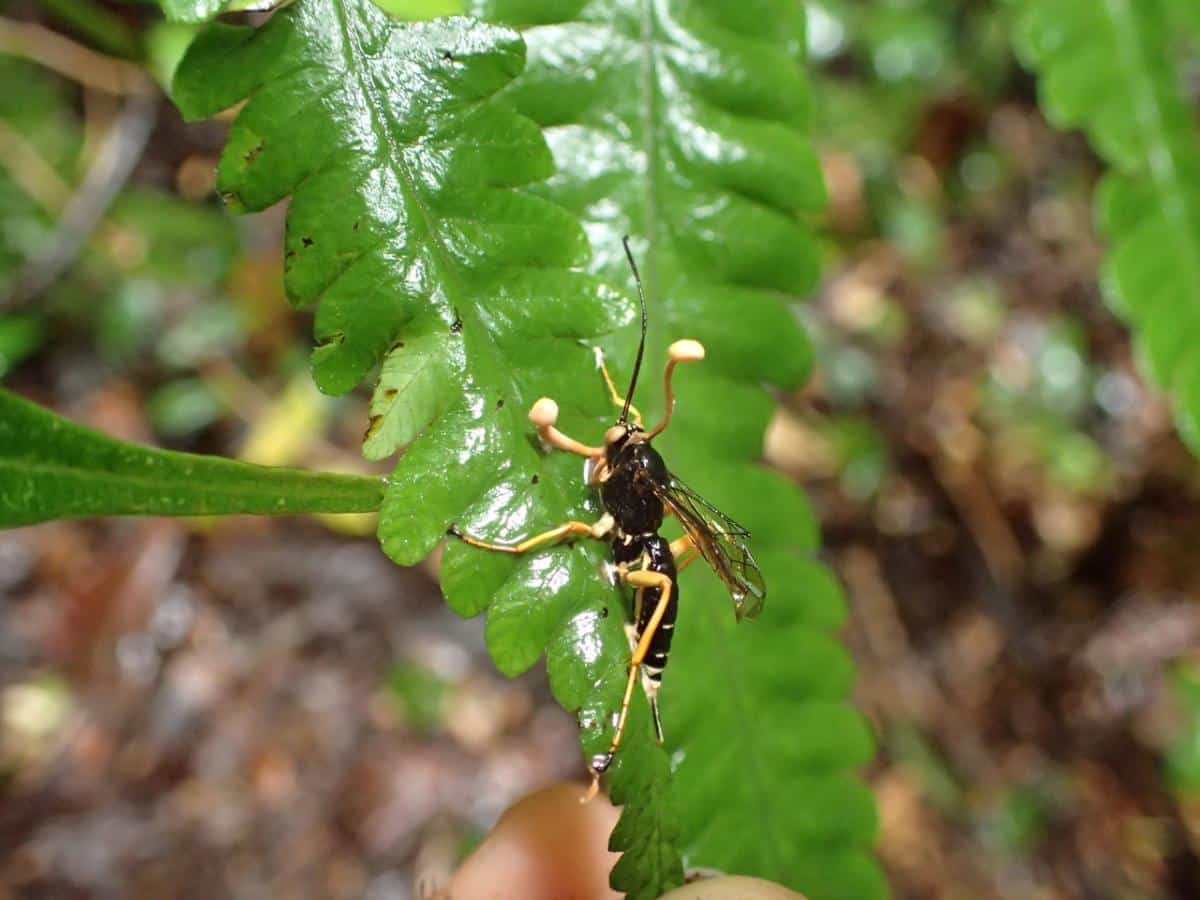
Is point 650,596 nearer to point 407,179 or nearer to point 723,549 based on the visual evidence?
point 723,549

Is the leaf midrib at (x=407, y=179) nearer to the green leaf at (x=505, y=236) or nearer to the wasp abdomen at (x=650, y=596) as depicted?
the green leaf at (x=505, y=236)

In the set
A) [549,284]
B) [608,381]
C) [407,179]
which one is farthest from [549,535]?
[407,179]

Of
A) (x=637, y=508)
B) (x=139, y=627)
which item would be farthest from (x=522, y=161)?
(x=139, y=627)

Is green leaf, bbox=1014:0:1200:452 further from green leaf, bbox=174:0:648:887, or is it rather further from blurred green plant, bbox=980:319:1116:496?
blurred green plant, bbox=980:319:1116:496

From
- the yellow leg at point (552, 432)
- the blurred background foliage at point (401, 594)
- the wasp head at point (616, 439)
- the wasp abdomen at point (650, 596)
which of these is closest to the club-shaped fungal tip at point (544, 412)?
the yellow leg at point (552, 432)

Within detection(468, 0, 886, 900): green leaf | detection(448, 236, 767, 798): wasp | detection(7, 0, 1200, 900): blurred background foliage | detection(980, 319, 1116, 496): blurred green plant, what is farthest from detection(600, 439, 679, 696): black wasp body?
detection(980, 319, 1116, 496): blurred green plant

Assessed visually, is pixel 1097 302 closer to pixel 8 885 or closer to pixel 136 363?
pixel 136 363
